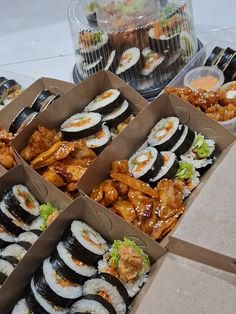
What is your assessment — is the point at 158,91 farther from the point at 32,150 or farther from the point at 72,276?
the point at 72,276

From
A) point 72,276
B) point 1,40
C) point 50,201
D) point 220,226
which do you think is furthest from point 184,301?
point 1,40

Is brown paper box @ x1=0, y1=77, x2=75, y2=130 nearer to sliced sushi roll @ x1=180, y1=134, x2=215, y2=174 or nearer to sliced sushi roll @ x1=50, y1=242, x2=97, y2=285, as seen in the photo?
sliced sushi roll @ x1=180, y1=134, x2=215, y2=174

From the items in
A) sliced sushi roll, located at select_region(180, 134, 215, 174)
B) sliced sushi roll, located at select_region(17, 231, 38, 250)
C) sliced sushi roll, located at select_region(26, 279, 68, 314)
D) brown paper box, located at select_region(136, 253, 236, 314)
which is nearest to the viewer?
brown paper box, located at select_region(136, 253, 236, 314)

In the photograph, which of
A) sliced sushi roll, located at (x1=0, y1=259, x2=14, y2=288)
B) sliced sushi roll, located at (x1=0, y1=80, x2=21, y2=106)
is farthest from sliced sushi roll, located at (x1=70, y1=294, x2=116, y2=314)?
sliced sushi roll, located at (x1=0, y1=80, x2=21, y2=106)

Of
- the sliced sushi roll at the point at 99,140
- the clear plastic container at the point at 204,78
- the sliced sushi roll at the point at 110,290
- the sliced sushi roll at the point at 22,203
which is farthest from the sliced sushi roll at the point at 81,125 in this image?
the sliced sushi roll at the point at 110,290

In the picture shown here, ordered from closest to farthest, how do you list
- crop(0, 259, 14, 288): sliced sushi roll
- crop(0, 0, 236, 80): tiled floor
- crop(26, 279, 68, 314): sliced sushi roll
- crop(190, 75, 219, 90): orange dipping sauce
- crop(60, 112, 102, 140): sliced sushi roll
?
crop(26, 279, 68, 314): sliced sushi roll → crop(0, 259, 14, 288): sliced sushi roll → crop(60, 112, 102, 140): sliced sushi roll → crop(190, 75, 219, 90): orange dipping sauce → crop(0, 0, 236, 80): tiled floor

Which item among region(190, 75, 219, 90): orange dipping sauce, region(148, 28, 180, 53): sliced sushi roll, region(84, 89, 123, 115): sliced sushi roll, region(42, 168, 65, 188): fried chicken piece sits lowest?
region(190, 75, 219, 90): orange dipping sauce

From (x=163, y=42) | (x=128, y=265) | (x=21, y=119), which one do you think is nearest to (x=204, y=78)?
(x=163, y=42)
